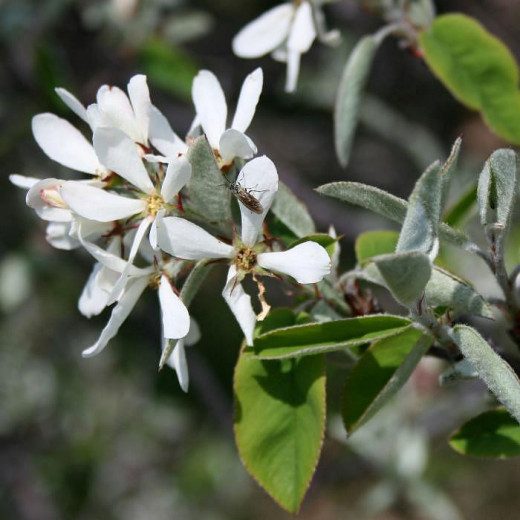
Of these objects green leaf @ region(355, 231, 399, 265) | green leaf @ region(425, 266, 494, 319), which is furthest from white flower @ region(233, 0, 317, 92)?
green leaf @ region(425, 266, 494, 319)

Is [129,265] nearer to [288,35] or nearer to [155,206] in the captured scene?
[155,206]

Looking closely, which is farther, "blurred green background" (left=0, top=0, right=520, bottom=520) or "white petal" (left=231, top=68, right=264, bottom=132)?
"blurred green background" (left=0, top=0, right=520, bottom=520)

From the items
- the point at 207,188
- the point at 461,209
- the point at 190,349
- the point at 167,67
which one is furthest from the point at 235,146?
the point at 190,349

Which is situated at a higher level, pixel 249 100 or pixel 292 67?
pixel 249 100

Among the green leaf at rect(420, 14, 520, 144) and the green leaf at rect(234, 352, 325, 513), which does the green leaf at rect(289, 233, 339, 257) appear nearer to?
the green leaf at rect(234, 352, 325, 513)

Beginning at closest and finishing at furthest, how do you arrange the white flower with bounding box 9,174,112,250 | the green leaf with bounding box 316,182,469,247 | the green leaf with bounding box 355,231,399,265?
the green leaf with bounding box 316,182,469,247
the white flower with bounding box 9,174,112,250
the green leaf with bounding box 355,231,399,265

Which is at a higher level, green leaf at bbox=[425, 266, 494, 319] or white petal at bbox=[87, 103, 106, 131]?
white petal at bbox=[87, 103, 106, 131]

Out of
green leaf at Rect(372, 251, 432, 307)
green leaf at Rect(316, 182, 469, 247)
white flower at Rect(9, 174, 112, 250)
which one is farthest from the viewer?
white flower at Rect(9, 174, 112, 250)
